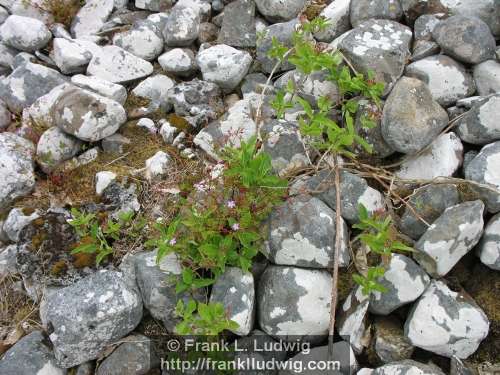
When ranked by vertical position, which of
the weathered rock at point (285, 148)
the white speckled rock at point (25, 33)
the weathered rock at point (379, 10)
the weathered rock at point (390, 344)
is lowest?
the weathered rock at point (390, 344)

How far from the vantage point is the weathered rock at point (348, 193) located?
3004mm

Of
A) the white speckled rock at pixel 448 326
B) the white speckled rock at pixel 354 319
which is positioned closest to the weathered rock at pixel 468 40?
the white speckled rock at pixel 448 326

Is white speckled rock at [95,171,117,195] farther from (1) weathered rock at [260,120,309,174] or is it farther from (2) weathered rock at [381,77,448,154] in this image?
(2) weathered rock at [381,77,448,154]

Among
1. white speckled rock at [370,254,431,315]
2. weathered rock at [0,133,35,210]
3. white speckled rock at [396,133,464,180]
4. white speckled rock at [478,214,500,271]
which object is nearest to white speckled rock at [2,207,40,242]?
weathered rock at [0,133,35,210]

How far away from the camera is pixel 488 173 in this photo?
2.85 metres

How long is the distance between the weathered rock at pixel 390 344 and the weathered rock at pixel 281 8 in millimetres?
2666

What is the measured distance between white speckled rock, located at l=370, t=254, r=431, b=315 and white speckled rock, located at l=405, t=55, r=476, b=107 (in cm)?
124

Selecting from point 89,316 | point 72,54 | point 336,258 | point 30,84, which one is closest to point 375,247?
point 336,258

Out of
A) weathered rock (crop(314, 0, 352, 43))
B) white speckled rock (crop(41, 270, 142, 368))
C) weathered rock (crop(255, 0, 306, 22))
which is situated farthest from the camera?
weathered rock (crop(255, 0, 306, 22))

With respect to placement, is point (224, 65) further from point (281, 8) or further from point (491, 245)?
point (491, 245)

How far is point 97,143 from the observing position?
3.89 m

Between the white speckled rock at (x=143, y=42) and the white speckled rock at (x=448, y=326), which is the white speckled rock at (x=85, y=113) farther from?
the white speckled rock at (x=448, y=326)

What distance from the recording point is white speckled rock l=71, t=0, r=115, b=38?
4641 mm

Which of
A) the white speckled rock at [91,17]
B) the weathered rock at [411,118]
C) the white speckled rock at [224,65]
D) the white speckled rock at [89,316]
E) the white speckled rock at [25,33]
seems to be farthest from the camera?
the white speckled rock at [91,17]
